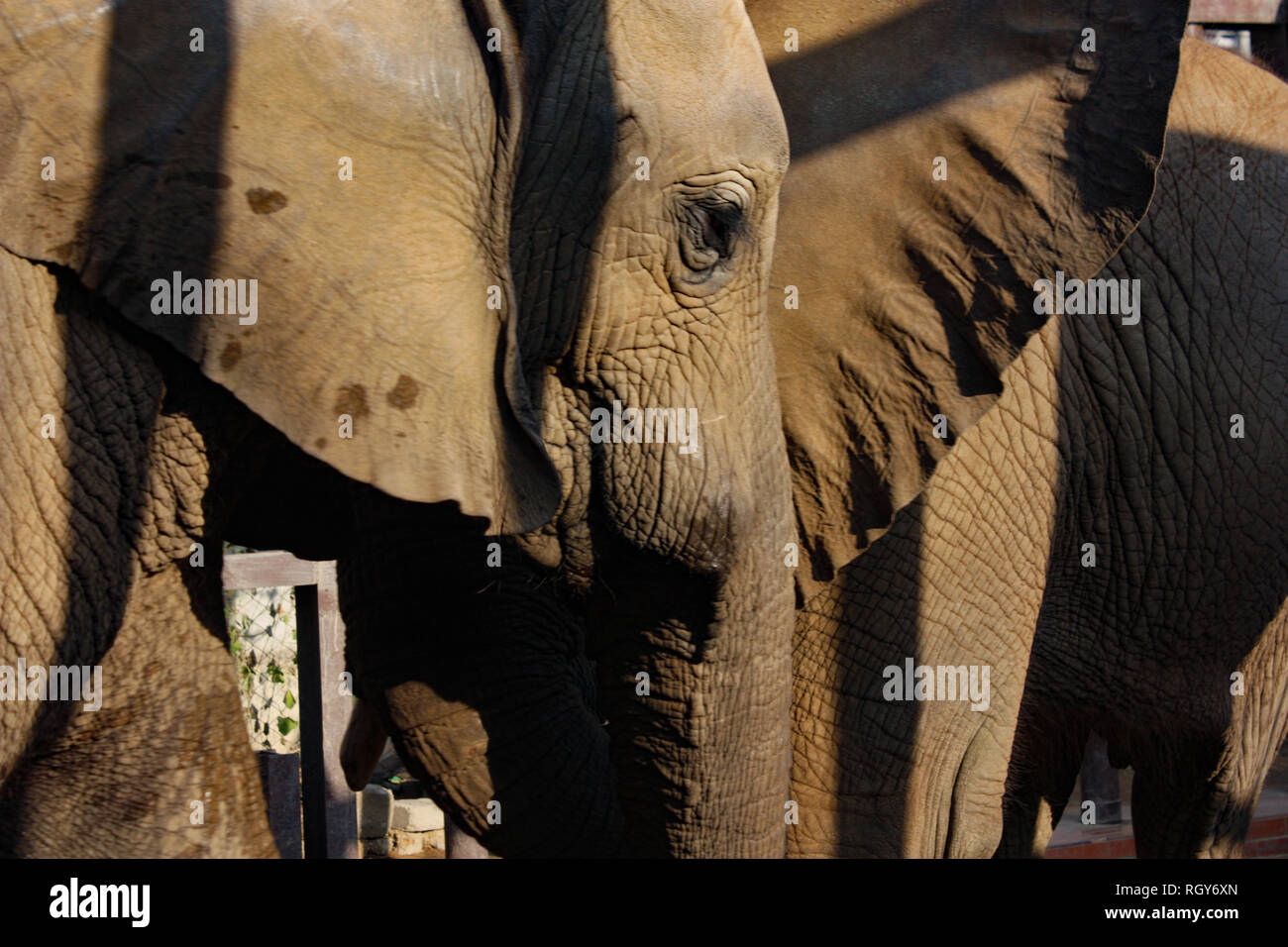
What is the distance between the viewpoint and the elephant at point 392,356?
192 cm

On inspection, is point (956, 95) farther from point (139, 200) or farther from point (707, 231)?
point (139, 200)

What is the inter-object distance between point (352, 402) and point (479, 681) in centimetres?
98

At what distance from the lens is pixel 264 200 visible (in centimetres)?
198

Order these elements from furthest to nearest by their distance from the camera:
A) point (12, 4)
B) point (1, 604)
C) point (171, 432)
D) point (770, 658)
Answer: point (770, 658) → point (171, 432) → point (1, 604) → point (12, 4)

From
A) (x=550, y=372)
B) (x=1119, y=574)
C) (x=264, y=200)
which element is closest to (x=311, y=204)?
(x=264, y=200)

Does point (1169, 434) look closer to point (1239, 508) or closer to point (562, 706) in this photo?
point (1239, 508)

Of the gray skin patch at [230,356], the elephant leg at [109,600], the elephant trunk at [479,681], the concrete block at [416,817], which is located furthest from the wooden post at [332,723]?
the gray skin patch at [230,356]

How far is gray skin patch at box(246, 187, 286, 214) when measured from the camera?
1975 mm

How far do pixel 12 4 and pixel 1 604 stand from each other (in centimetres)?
64

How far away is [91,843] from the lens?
2367 millimetres

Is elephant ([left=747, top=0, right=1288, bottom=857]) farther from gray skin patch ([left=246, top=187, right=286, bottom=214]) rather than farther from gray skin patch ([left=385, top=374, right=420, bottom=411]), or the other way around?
gray skin patch ([left=246, top=187, right=286, bottom=214])

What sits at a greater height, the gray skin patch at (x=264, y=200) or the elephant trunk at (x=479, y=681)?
the gray skin patch at (x=264, y=200)

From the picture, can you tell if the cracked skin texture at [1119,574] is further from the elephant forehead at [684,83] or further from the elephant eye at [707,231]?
the elephant forehead at [684,83]

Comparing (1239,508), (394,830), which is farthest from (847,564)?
(394,830)
